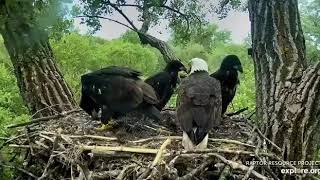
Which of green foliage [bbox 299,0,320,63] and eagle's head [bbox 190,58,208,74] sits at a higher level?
green foliage [bbox 299,0,320,63]

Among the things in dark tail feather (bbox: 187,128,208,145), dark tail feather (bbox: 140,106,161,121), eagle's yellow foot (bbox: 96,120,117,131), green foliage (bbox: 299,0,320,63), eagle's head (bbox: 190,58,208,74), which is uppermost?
green foliage (bbox: 299,0,320,63)

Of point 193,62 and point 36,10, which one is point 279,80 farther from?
point 36,10

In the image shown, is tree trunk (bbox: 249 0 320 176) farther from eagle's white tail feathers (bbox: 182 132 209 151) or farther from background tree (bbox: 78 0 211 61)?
background tree (bbox: 78 0 211 61)

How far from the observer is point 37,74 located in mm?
6680

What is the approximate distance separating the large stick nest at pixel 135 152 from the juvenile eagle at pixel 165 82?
2.36ft

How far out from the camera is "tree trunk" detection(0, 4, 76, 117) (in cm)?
654

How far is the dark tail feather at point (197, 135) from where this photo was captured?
4.53m

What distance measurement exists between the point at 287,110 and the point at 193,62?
1.61 m

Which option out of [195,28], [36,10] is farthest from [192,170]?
[195,28]

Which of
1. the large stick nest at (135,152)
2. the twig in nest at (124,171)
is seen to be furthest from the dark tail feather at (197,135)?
the twig in nest at (124,171)

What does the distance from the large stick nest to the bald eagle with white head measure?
141mm

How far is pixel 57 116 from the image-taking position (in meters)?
6.00

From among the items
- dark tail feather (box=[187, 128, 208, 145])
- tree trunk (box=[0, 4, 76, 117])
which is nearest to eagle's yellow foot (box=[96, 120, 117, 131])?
tree trunk (box=[0, 4, 76, 117])

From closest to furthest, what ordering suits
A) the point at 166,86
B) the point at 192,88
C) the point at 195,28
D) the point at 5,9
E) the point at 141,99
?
the point at 192,88 → the point at 141,99 → the point at 5,9 → the point at 166,86 → the point at 195,28
